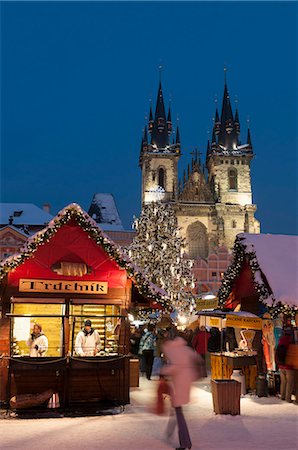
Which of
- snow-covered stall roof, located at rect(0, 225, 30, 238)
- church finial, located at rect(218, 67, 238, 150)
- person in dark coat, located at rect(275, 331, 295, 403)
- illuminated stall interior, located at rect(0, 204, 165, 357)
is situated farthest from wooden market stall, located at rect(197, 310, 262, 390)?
church finial, located at rect(218, 67, 238, 150)

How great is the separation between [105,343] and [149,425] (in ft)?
13.8

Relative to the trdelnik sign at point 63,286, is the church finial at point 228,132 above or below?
above

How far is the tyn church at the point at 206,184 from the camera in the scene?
6688 cm

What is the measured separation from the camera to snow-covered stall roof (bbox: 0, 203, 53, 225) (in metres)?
45.1

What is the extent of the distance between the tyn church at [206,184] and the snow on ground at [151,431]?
54977 mm

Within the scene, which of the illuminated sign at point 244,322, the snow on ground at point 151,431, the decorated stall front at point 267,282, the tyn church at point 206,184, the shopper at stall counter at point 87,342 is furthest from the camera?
the tyn church at point 206,184

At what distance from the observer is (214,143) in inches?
2891

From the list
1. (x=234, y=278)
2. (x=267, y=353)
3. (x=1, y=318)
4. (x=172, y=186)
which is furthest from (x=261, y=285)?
(x=172, y=186)

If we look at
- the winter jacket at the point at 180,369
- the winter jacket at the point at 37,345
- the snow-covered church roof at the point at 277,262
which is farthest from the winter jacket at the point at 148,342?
the winter jacket at the point at 180,369

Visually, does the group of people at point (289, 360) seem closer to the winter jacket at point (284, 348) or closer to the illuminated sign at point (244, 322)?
the winter jacket at point (284, 348)

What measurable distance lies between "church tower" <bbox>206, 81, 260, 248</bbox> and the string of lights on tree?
50.2 meters

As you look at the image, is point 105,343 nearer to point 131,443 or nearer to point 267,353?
point 267,353

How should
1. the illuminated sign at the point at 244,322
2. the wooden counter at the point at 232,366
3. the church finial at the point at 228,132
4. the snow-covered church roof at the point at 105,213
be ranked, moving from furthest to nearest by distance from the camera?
the church finial at the point at 228,132 → the snow-covered church roof at the point at 105,213 → the illuminated sign at the point at 244,322 → the wooden counter at the point at 232,366

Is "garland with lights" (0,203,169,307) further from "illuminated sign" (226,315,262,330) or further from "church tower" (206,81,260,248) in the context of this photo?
"church tower" (206,81,260,248)
